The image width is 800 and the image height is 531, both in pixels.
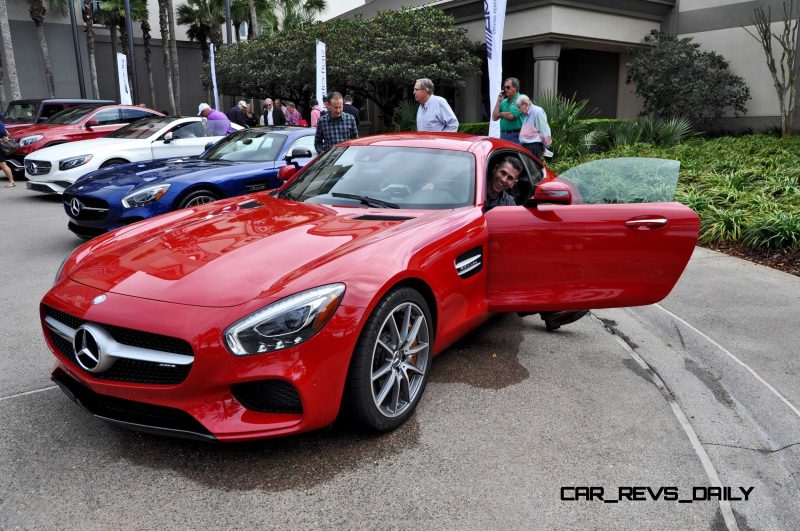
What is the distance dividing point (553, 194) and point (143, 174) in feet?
17.2

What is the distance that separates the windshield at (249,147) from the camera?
812cm

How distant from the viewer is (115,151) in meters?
10.5

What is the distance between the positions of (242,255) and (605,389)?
2.28 meters

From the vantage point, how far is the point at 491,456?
304cm

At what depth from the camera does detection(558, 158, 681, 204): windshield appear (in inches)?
162

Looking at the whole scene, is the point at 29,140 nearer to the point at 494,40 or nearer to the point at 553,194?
the point at 494,40

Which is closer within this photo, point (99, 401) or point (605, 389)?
point (99, 401)

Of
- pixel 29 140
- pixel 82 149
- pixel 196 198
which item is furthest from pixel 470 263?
pixel 29 140

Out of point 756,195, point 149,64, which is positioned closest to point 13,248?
point 756,195

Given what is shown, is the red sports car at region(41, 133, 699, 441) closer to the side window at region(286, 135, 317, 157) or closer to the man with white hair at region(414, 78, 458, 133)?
the man with white hair at region(414, 78, 458, 133)

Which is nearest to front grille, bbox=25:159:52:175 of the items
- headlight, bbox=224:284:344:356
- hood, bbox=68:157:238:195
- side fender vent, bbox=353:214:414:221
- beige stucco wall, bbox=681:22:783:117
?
hood, bbox=68:157:238:195

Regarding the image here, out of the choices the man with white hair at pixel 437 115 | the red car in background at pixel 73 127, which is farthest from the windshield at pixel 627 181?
the red car in background at pixel 73 127

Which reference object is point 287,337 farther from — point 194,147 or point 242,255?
point 194,147

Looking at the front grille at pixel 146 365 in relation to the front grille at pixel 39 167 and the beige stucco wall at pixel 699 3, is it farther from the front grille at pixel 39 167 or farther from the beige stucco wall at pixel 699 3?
the beige stucco wall at pixel 699 3
